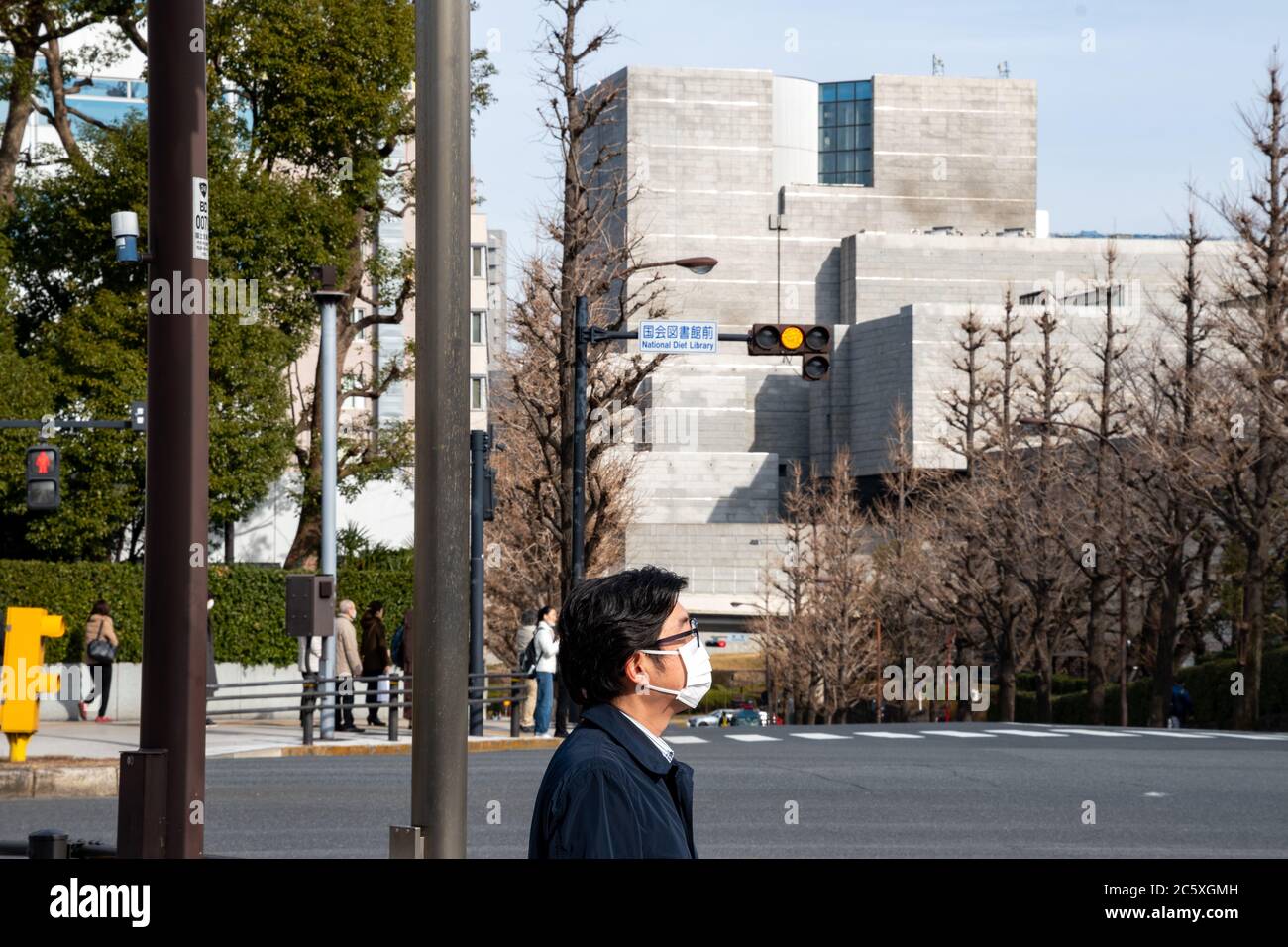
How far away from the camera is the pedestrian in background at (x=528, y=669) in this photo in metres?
24.8

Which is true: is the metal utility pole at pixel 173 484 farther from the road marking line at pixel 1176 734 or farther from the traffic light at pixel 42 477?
the road marking line at pixel 1176 734

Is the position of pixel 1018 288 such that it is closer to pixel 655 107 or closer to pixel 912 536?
pixel 655 107

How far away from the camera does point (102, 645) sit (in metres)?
27.1

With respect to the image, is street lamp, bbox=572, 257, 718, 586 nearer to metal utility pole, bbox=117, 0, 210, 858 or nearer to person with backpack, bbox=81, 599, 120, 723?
person with backpack, bbox=81, 599, 120, 723

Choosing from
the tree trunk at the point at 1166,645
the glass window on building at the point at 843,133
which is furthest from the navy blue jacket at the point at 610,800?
the glass window on building at the point at 843,133

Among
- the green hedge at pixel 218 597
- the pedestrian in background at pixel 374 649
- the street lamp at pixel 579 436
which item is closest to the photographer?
the street lamp at pixel 579 436

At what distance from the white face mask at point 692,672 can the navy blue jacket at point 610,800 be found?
187mm

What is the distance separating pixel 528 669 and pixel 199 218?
18.5m

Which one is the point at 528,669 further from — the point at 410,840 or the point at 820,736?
the point at 410,840

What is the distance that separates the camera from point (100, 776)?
15383mm

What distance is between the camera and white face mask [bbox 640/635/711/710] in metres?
3.44

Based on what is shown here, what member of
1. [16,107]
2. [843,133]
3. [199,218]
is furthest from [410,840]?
[843,133]

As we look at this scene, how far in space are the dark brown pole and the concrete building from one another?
89866mm

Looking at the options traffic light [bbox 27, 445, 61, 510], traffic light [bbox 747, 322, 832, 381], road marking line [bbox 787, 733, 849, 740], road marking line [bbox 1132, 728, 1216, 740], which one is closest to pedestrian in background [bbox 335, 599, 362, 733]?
traffic light [bbox 27, 445, 61, 510]
